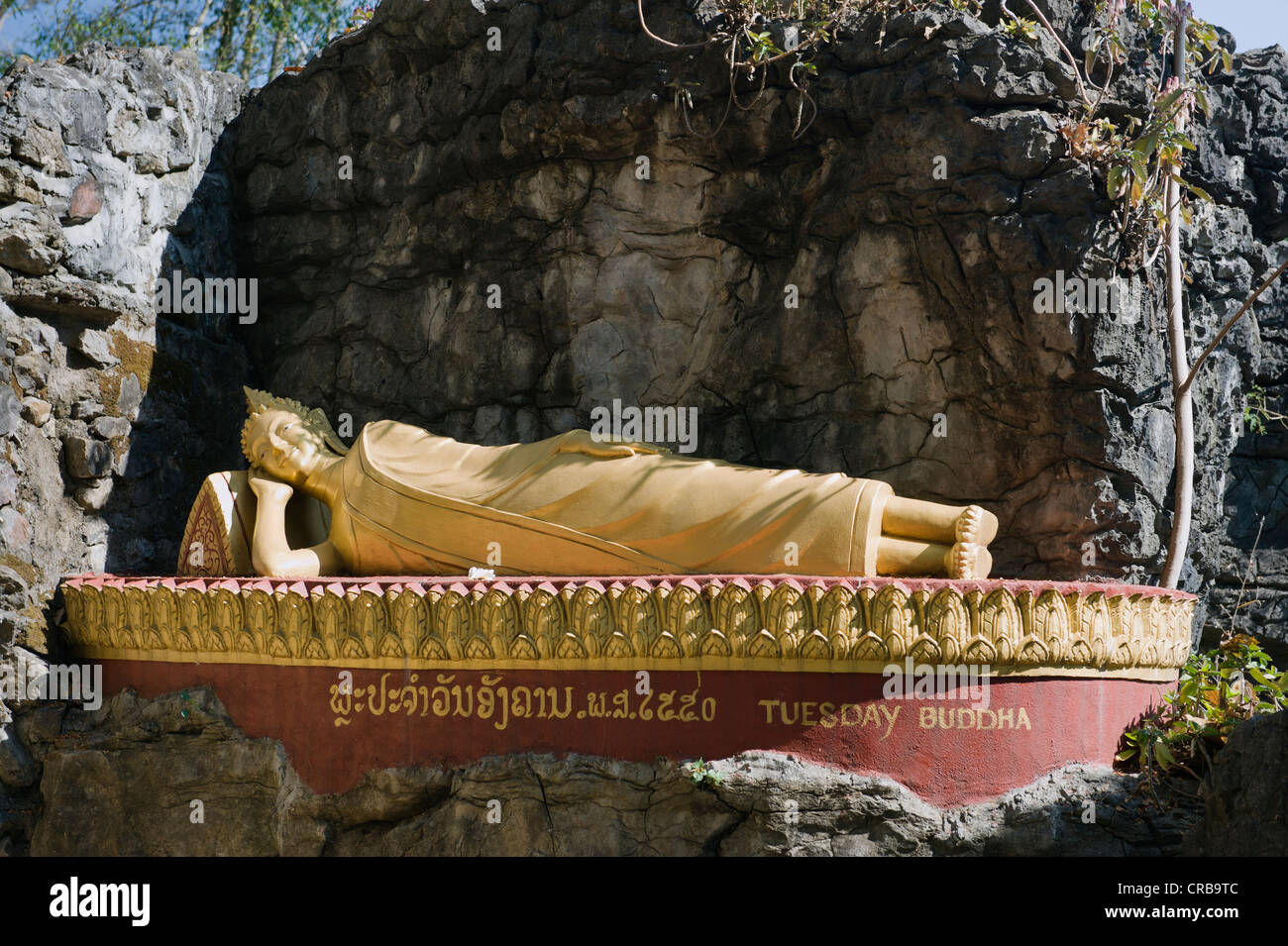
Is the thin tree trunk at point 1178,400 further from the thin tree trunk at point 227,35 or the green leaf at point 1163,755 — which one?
the thin tree trunk at point 227,35

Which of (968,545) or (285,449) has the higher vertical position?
(285,449)

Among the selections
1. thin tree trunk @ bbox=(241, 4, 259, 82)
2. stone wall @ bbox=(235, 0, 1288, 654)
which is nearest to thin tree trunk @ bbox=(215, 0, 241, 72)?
thin tree trunk @ bbox=(241, 4, 259, 82)

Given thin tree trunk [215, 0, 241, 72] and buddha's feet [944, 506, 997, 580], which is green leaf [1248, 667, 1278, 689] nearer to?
buddha's feet [944, 506, 997, 580]

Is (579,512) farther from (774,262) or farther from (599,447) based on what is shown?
(774,262)

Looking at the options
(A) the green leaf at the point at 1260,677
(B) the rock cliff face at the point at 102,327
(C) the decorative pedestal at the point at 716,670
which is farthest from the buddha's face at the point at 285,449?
(A) the green leaf at the point at 1260,677

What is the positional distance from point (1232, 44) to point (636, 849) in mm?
5687

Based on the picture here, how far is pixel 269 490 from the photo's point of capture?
5.86 m

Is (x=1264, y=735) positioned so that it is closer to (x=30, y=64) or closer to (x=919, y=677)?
(x=919, y=677)

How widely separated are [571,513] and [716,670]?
46.5 inches

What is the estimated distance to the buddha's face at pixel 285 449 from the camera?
6.00 meters

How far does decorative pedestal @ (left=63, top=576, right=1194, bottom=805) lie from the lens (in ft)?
14.4

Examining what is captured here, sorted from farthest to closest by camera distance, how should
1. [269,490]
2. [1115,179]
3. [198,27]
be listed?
[198,27], [269,490], [1115,179]

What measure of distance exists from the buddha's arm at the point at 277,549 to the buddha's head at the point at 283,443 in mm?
100

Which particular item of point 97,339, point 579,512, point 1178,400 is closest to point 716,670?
point 579,512
